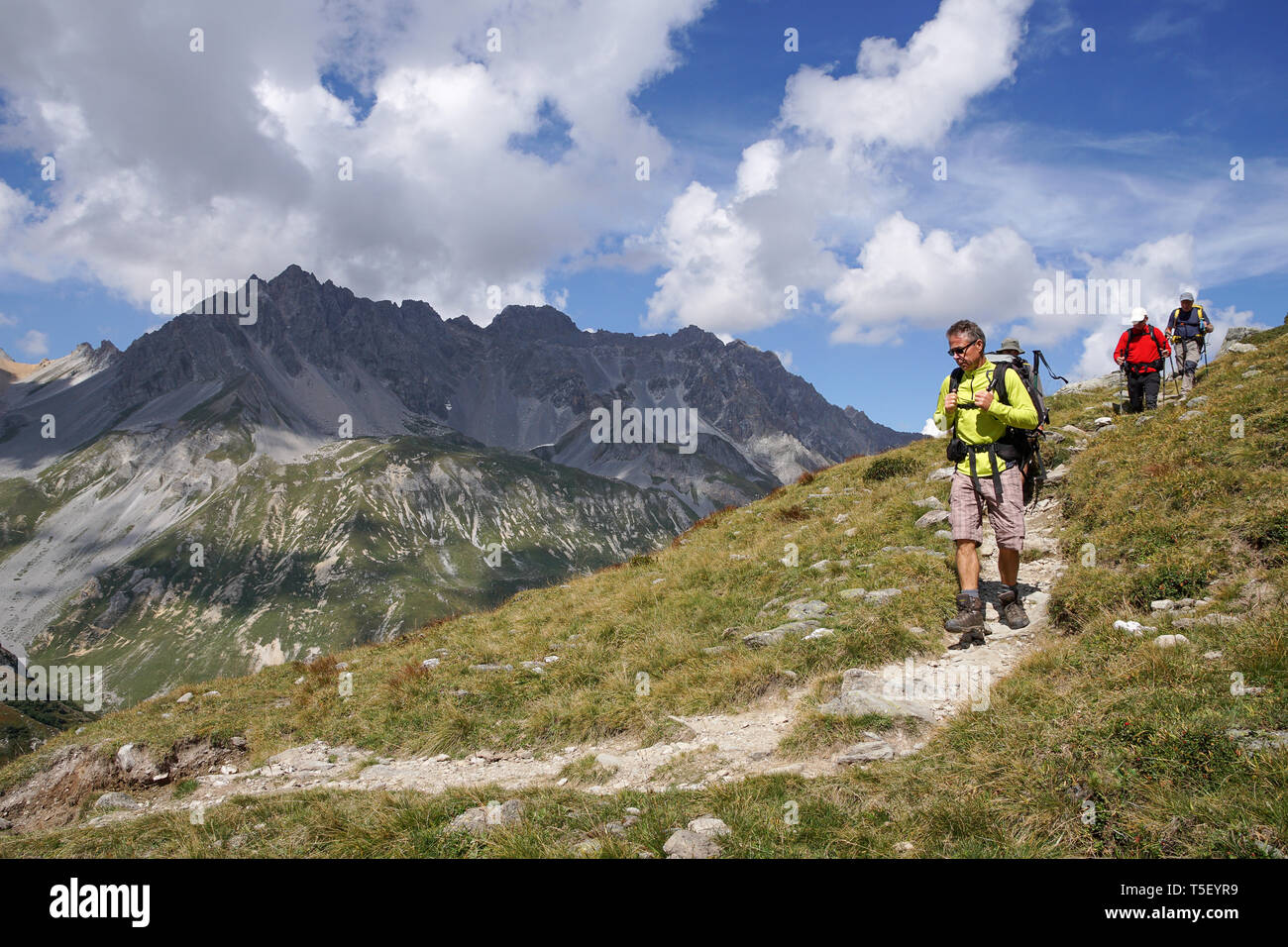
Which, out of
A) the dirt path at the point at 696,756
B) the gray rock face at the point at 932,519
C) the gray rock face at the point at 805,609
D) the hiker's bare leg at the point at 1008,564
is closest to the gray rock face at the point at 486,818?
the dirt path at the point at 696,756

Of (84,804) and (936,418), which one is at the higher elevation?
(936,418)

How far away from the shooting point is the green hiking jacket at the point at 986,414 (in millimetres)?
9648

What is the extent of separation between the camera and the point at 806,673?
923 centimetres

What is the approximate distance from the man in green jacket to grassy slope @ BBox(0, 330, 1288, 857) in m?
0.76

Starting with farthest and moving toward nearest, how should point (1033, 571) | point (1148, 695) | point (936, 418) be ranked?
point (1033, 571) < point (936, 418) < point (1148, 695)

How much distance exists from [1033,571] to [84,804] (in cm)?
1580

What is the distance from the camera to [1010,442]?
33.8 ft

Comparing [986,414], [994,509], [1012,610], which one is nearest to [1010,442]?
[986,414]

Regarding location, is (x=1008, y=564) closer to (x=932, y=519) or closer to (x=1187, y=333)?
(x=932, y=519)

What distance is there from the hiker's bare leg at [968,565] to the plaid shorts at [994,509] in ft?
0.37

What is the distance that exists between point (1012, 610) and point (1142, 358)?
1665 centimetres
